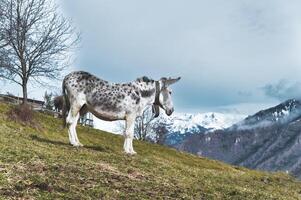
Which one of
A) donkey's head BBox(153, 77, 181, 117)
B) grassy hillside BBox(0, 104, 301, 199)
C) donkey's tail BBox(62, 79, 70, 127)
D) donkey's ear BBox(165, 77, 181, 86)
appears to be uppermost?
donkey's ear BBox(165, 77, 181, 86)

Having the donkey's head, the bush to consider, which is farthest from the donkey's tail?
the bush

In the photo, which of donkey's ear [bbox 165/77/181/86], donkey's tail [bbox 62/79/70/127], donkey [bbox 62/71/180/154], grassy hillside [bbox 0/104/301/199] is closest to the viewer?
grassy hillside [bbox 0/104/301/199]

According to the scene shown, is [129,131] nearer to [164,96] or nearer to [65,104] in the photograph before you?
[164,96]

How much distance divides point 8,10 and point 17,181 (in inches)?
2196

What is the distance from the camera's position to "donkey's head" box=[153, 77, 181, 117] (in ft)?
93.0

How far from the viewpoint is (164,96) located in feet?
94.2

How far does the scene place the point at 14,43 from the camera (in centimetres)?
6894

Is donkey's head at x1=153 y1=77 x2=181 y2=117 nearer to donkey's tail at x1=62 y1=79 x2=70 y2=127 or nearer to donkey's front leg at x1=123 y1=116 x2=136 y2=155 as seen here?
donkey's front leg at x1=123 y1=116 x2=136 y2=155

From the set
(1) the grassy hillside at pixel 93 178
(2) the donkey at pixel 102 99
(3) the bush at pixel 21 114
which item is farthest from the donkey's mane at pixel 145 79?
(3) the bush at pixel 21 114

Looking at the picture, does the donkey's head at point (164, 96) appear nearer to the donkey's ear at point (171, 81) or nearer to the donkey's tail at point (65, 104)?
the donkey's ear at point (171, 81)

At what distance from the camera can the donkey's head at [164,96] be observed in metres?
28.3

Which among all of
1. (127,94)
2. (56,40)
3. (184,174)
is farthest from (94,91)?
(56,40)

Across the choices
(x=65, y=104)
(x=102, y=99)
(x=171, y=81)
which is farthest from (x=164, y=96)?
(x=65, y=104)

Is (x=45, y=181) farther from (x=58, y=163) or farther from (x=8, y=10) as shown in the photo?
(x=8, y=10)
